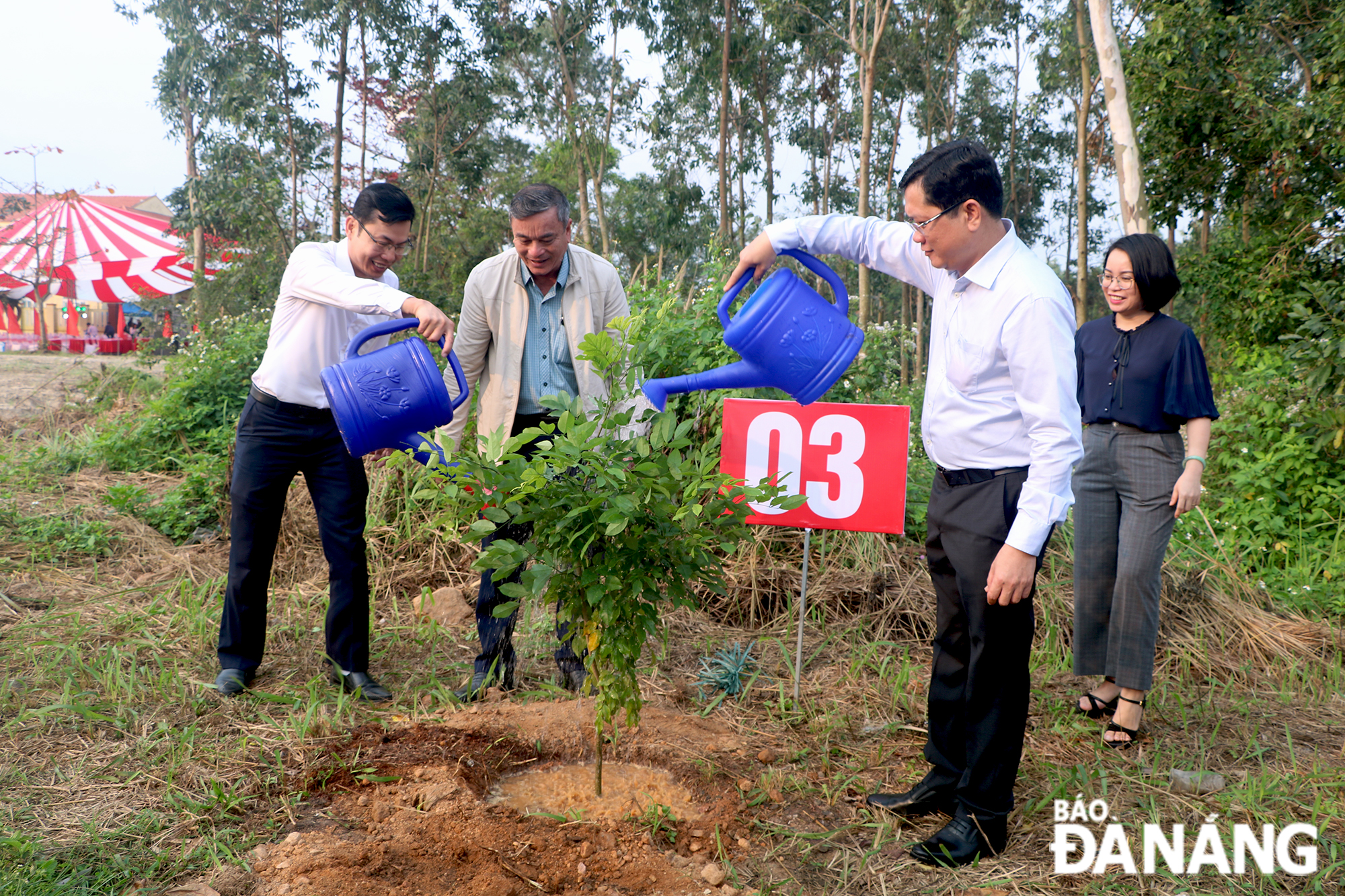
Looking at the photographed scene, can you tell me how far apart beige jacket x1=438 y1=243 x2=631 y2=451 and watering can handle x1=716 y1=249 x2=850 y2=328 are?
613 mm

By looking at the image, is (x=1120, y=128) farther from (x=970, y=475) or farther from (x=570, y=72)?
(x=570, y=72)

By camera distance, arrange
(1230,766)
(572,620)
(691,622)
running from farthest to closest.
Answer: (691,622), (1230,766), (572,620)

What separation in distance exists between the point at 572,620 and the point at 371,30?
15209 millimetres

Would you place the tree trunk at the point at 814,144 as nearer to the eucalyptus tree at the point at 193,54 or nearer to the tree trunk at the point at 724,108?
the tree trunk at the point at 724,108

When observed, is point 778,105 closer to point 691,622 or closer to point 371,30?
point 371,30

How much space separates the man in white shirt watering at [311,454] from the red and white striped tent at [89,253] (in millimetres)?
19289

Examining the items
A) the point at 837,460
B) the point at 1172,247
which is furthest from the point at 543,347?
the point at 1172,247

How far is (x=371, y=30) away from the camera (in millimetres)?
14422

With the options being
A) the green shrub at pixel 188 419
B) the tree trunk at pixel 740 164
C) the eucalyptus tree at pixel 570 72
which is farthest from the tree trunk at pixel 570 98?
the green shrub at pixel 188 419

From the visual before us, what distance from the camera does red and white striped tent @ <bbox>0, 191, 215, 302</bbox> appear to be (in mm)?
19547

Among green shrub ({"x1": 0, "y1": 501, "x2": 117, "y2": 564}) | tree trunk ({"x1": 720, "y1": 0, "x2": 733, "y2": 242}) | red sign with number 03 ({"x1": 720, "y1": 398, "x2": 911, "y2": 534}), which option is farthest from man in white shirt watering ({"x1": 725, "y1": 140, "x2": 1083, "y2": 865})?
tree trunk ({"x1": 720, "y1": 0, "x2": 733, "y2": 242})

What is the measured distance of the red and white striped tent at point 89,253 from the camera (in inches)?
770

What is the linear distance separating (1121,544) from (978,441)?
1145 mm

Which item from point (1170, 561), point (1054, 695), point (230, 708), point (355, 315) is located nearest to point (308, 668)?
point (230, 708)
